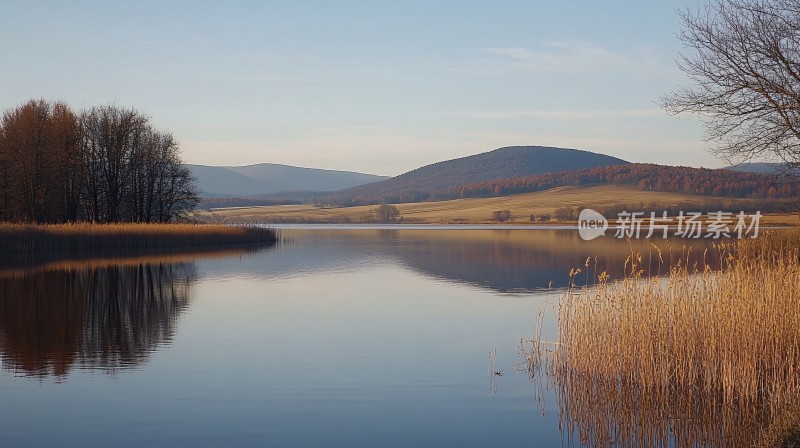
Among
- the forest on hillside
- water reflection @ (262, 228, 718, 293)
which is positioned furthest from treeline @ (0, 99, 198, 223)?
the forest on hillside

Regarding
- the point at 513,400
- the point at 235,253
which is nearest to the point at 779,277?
the point at 513,400

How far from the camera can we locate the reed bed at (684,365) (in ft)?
28.4

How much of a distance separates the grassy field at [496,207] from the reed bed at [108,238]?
195ft

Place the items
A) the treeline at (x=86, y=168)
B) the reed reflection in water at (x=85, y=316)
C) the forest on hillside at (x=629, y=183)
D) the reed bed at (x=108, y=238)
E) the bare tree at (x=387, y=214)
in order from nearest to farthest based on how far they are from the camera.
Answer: the reed reflection in water at (x=85, y=316) < the reed bed at (x=108, y=238) < the treeline at (x=86, y=168) < the forest on hillside at (x=629, y=183) < the bare tree at (x=387, y=214)

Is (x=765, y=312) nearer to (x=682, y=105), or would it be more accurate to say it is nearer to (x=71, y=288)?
(x=682, y=105)

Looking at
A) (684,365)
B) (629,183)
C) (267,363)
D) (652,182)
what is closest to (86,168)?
(267,363)

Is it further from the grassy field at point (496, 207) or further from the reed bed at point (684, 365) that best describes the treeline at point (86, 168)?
the grassy field at point (496, 207)

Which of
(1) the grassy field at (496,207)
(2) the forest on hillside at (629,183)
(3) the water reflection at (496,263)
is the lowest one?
(3) the water reflection at (496,263)

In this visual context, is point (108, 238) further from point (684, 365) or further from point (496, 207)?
point (496, 207)

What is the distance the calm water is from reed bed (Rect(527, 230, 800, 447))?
68 cm

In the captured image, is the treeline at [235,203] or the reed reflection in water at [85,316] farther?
the treeline at [235,203]

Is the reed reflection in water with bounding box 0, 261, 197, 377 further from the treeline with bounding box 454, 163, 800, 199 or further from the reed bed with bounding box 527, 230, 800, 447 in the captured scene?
the treeline with bounding box 454, 163, 800, 199

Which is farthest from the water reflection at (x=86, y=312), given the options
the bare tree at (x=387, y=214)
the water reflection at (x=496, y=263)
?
the bare tree at (x=387, y=214)

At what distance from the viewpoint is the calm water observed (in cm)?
870
